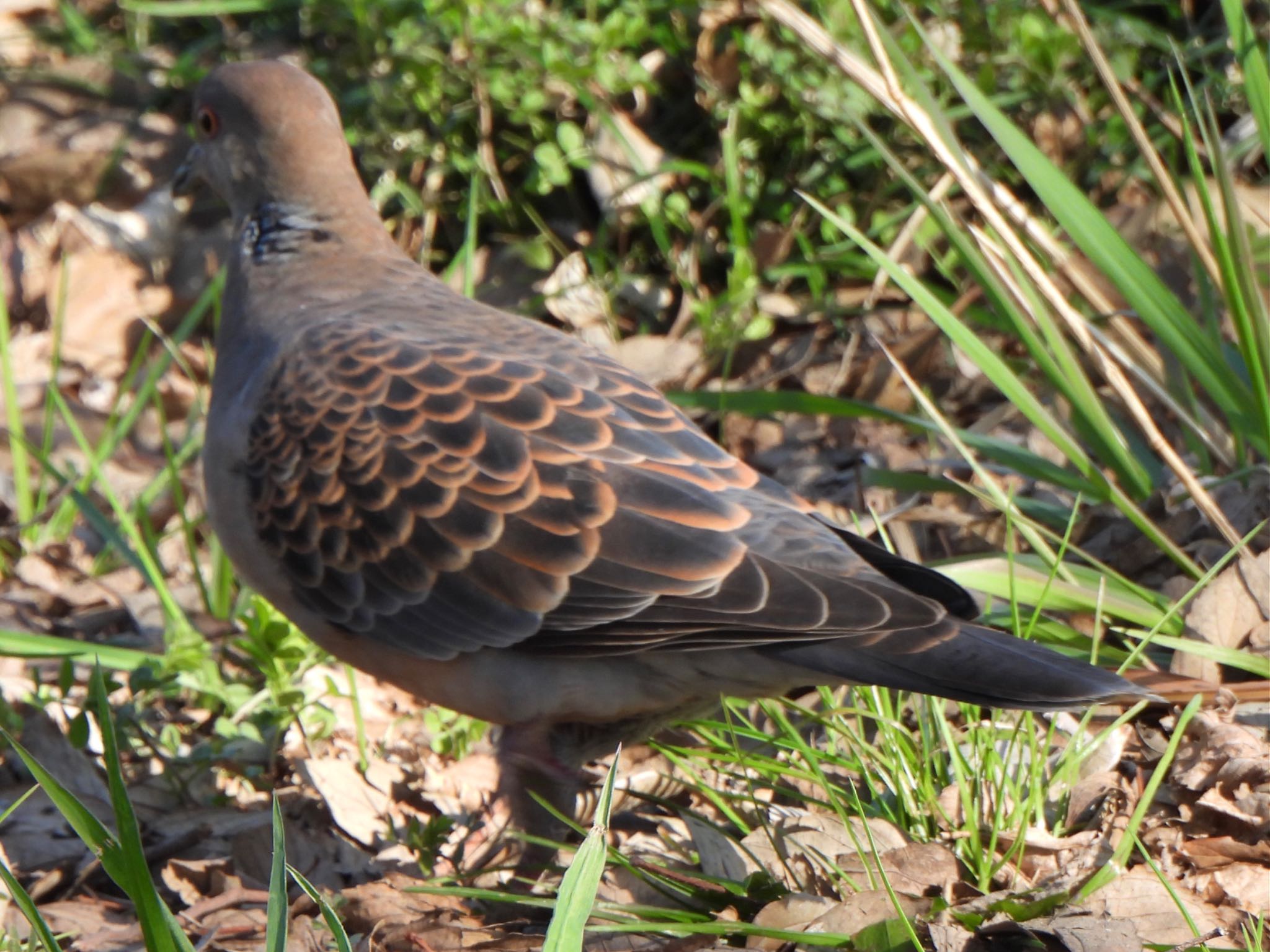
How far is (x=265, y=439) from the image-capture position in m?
Result: 3.28

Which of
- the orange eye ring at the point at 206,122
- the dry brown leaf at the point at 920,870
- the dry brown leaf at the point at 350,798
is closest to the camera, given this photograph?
the dry brown leaf at the point at 920,870

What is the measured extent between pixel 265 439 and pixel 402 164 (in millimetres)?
2297

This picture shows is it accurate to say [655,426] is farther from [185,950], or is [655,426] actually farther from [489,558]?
[185,950]

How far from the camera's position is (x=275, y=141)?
13.2 ft

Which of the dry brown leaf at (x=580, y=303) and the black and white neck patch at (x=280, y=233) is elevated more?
the black and white neck patch at (x=280, y=233)

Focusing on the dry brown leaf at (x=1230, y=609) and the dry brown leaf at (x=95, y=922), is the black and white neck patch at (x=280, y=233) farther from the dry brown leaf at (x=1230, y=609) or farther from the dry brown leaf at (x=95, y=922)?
the dry brown leaf at (x=1230, y=609)

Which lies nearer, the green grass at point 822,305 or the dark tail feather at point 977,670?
the dark tail feather at point 977,670

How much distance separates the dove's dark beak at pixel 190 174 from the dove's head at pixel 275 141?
3.0 inches

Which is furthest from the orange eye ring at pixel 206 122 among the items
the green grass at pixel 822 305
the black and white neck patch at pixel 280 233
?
the green grass at pixel 822 305

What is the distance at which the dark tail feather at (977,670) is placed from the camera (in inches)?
94.5

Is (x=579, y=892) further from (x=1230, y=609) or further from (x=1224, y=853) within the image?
(x=1230, y=609)

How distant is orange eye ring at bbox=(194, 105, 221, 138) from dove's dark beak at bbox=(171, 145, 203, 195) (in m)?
0.06

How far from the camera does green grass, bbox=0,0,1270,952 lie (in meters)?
2.73

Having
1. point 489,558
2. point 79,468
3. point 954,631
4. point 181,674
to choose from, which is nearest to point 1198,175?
point 954,631
